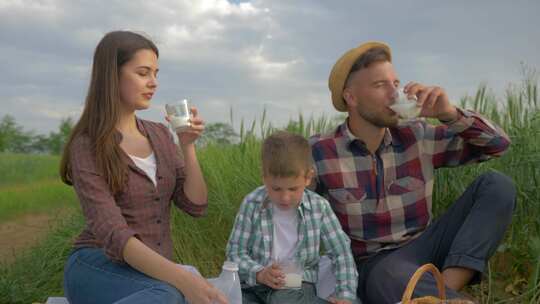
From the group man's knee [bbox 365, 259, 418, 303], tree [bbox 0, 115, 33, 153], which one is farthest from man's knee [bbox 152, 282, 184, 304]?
tree [bbox 0, 115, 33, 153]

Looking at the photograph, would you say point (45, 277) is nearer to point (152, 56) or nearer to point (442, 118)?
point (152, 56)

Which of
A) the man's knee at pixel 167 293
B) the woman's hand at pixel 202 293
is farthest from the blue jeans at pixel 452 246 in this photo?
the man's knee at pixel 167 293

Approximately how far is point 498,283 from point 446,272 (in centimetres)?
99

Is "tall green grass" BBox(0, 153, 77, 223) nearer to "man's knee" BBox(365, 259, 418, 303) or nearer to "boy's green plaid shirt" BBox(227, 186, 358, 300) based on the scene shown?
"boy's green plaid shirt" BBox(227, 186, 358, 300)

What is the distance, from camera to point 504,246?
3.69 metres

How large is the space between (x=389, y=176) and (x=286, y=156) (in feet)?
2.54

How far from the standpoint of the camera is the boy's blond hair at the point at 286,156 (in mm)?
2510

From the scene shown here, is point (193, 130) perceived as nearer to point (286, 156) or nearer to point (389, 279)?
point (286, 156)

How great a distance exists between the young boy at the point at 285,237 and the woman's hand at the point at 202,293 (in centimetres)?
38

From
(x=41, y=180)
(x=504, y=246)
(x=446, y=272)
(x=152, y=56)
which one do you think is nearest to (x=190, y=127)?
(x=152, y=56)

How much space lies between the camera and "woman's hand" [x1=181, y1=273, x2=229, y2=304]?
2209 mm

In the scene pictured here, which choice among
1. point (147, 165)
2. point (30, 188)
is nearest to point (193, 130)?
point (147, 165)

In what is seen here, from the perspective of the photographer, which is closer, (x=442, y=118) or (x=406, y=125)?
(x=442, y=118)

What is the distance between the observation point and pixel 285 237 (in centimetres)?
276
